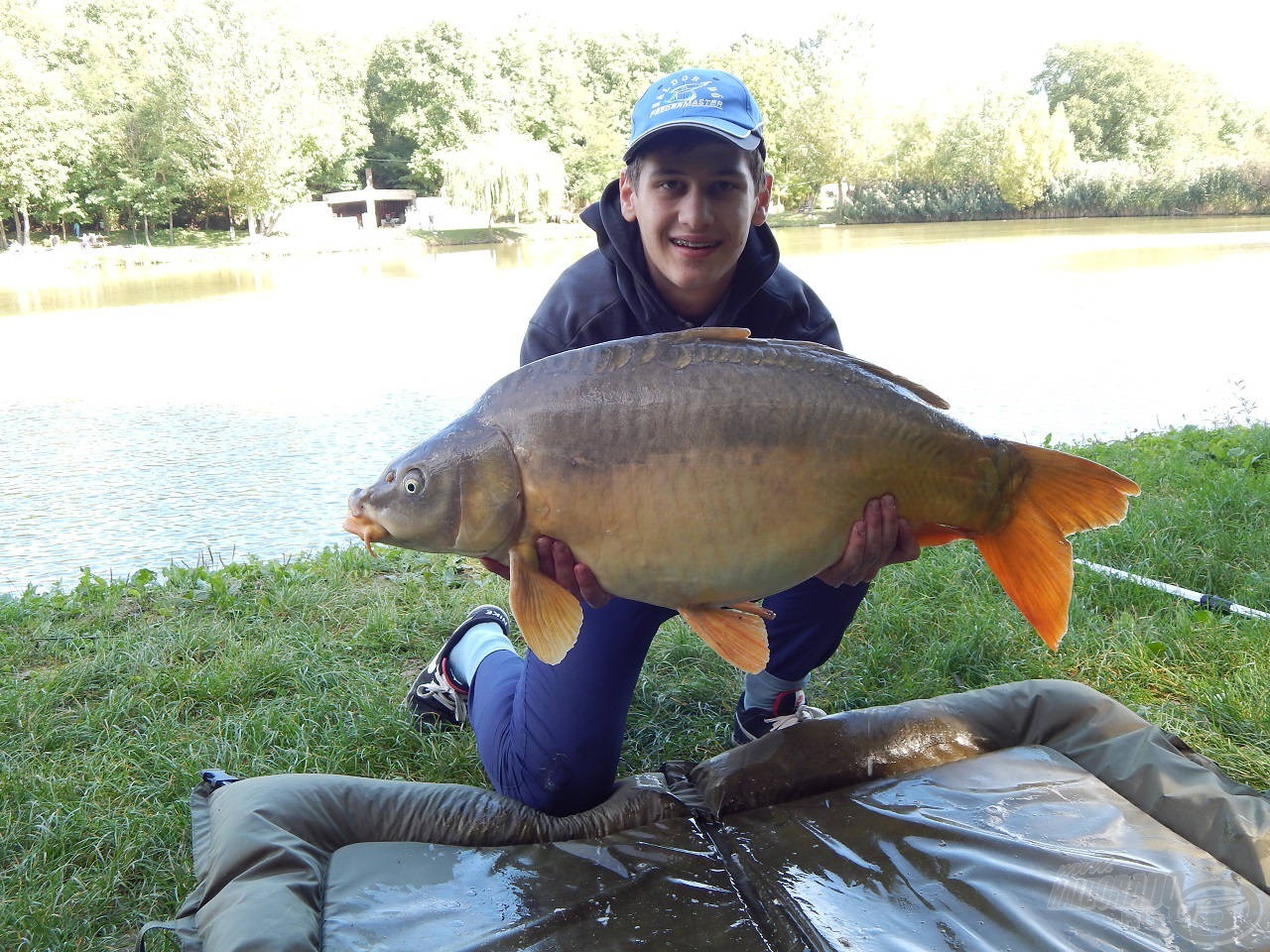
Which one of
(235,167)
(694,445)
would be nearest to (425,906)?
(694,445)

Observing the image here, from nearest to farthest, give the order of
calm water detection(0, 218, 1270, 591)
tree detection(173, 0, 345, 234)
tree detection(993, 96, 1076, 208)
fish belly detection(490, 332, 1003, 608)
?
1. fish belly detection(490, 332, 1003, 608)
2. calm water detection(0, 218, 1270, 591)
3. tree detection(993, 96, 1076, 208)
4. tree detection(173, 0, 345, 234)

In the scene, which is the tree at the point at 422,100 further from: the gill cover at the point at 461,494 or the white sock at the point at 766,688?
the gill cover at the point at 461,494

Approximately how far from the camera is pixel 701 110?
63.0 inches

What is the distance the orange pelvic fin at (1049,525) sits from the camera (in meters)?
1.40

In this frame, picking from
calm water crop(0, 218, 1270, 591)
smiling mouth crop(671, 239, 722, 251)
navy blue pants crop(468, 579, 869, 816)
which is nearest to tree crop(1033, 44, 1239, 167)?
calm water crop(0, 218, 1270, 591)

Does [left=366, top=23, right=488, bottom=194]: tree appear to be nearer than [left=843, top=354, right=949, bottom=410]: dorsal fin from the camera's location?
No

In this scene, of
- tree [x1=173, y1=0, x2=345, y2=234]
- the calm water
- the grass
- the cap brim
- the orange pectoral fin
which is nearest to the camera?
the orange pectoral fin

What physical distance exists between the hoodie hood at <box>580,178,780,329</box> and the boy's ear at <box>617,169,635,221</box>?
16 millimetres

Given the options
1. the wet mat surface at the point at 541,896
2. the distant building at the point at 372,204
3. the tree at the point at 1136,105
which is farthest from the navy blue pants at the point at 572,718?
the tree at the point at 1136,105

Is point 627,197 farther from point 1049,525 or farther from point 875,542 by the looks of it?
point 1049,525

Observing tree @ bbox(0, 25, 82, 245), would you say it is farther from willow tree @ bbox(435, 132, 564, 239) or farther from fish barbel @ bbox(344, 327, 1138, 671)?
fish barbel @ bbox(344, 327, 1138, 671)

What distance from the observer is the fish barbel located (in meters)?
1.33

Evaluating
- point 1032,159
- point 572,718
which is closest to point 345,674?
point 572,718

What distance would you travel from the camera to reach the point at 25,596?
2.85m
